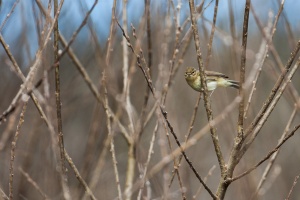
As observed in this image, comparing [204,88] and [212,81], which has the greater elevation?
[212,81]

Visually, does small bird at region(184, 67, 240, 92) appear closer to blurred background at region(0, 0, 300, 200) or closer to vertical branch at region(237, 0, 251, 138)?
blurred background at region(0, 0, 300, 200)

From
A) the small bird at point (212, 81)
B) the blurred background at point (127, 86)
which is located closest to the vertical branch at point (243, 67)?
the blurred background at point (127, 86)

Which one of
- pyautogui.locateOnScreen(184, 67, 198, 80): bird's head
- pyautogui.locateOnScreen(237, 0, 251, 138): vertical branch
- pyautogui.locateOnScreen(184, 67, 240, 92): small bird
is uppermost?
pyautogui.locateOnScreen(184, 67, 198, 80): bird's head

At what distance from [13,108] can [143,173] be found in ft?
2.57

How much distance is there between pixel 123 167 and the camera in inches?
442

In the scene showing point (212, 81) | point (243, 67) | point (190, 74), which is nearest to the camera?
point (243, 67)

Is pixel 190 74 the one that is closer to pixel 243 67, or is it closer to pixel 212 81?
pixel 212 81

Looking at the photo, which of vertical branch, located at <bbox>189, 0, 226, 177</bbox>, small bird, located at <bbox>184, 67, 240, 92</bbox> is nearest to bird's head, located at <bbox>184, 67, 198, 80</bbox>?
small bird, located at <bbox>184, 67, 240, 92</bbox>

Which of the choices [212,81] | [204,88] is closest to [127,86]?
[204,88]

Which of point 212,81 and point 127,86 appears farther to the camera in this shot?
point 212,81

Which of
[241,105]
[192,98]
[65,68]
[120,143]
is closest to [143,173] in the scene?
[241,105]

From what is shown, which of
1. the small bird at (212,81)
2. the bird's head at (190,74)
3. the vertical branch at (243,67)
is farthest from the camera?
the bird's head at (190,74)

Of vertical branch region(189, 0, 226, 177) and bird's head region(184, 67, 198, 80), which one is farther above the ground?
bird's head region(184, 67, 198, 80)

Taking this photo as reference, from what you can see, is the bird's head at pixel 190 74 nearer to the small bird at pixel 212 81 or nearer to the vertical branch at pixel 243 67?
the small bird at pixel 212 81
